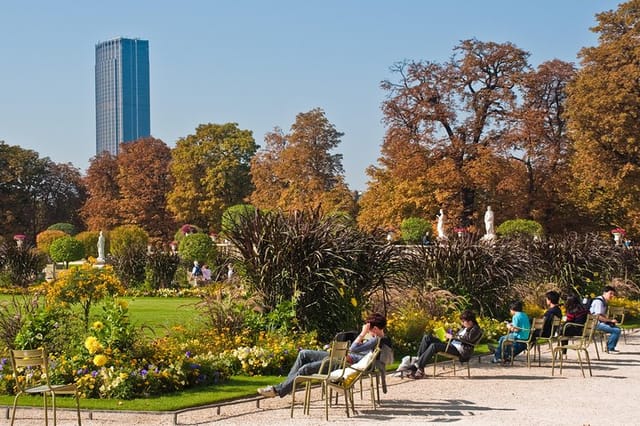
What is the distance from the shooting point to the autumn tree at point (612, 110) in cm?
3341

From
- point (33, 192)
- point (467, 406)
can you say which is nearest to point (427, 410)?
point (467, 406)

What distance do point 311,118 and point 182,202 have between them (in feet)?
31.0

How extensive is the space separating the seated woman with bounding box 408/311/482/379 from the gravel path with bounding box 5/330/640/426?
21 centimetres

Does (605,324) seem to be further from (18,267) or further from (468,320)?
(18,267)

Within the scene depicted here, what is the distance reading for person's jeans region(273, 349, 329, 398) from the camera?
920 centimetres

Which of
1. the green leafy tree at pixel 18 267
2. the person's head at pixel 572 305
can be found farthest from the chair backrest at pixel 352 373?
the green leafy tree at pixel 18 267

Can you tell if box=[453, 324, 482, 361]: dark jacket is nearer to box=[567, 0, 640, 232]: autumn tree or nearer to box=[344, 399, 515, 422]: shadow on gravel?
box=[344, 399, 515, 422]: shadow on gravel

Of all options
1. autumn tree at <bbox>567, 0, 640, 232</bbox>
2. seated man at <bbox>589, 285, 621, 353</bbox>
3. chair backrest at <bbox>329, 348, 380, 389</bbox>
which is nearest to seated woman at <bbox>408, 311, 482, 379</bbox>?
chair backrest at <bbox>329, 348, 380, 389</bbox>

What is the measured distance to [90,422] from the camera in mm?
8391

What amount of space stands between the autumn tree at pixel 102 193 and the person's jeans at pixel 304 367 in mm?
49244

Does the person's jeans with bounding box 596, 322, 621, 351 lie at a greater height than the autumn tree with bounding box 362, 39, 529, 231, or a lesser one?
lesser

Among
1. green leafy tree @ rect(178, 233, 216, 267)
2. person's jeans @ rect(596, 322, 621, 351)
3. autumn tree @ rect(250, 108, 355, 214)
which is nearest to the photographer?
person's jeans @ rect(596, 322, 621, 351)

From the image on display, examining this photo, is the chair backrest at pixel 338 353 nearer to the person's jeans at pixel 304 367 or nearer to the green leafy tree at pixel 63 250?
the person's jeans at pixel 304 367

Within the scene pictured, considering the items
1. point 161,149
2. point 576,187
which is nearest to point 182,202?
point 161,149
